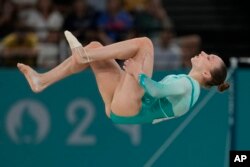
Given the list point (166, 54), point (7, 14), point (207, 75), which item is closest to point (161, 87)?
point (207, 75)

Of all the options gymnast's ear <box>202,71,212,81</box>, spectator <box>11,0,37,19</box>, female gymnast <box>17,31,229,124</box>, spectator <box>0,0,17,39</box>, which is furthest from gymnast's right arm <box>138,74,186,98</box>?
spectator <box>11,0,37,19</box>

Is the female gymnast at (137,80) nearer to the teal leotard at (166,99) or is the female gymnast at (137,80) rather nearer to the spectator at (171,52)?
the teal leotard at (166,99)

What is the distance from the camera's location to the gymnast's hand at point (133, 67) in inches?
274

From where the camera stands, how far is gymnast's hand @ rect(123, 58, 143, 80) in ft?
22.9

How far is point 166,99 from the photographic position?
23.3 ft

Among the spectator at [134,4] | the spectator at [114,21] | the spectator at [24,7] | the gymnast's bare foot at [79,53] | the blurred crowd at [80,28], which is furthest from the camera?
the spectator at [134,4]

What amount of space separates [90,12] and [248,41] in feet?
6.60

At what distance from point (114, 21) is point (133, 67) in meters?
3.44

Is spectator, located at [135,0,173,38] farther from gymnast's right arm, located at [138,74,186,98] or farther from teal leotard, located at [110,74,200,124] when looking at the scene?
gymnast's right arm, located at [138,74,186,98]

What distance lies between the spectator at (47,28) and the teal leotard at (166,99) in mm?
2749

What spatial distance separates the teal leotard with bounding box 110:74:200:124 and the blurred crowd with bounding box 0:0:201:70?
2.74m

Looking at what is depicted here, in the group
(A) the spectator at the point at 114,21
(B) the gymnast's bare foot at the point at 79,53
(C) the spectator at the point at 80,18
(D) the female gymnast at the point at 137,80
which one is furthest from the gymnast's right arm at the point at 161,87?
(C) the spectator at the point at 80,18

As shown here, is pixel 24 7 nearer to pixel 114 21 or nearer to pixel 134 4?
pixel 114 21

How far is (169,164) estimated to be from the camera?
941cm
